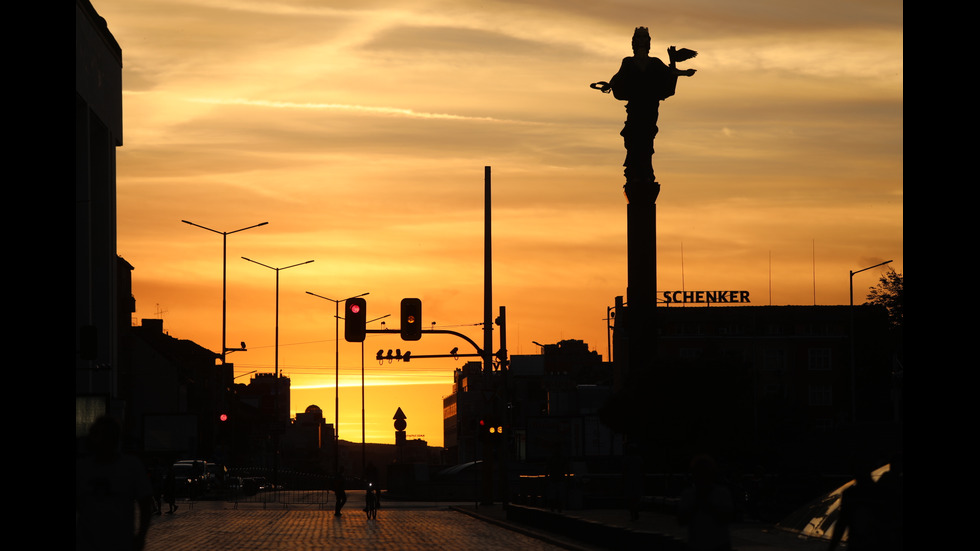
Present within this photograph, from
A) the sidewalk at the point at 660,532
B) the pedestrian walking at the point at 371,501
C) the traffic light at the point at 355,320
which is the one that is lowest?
the pedestrian walking at the point at 371,501

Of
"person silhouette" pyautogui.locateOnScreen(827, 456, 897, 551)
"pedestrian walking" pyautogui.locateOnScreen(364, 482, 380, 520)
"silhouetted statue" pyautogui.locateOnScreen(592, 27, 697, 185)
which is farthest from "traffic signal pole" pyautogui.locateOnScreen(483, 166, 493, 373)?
"silhouetted statue" pyautogui.locateOnScreen(592, 27, 697, 185)

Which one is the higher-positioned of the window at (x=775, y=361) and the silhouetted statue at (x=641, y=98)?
the silhouetted statue at (x=641, y=98)

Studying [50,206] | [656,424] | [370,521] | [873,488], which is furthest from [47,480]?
[656,424]

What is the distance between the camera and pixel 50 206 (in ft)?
56.6

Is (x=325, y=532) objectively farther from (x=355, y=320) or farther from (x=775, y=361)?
(x=775, y=361)

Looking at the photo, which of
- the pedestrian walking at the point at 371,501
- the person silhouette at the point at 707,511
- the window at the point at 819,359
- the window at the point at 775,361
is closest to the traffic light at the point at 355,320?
the pedestrian walking at the point at 371,501

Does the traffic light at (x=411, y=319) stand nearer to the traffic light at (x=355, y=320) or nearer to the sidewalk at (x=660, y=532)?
the traffic light at (x=355, y=320)

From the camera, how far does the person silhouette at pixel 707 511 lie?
1321 cm

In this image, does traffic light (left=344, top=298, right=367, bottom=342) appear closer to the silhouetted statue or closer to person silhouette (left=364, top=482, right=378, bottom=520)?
person silhouette (left=364, top=482, right=378, bottom=520)

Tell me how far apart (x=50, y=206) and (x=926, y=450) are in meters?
10.3

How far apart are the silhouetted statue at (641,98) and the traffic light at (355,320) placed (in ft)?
184

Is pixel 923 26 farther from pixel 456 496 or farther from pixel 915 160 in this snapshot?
pixel 456 496

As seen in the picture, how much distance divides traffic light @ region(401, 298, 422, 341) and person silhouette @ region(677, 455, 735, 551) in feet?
71.7

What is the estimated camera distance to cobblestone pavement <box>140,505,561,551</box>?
2823cm
